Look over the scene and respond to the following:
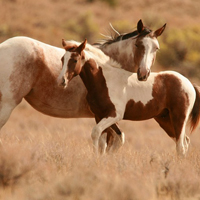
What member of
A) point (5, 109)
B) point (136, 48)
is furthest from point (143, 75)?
point (5, 109)

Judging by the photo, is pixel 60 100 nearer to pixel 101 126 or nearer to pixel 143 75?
pixel 101 126

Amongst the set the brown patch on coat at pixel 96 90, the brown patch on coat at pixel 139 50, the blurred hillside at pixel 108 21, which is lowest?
the blurred hillside at pixel 108 21

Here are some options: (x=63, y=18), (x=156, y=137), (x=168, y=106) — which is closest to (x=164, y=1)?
(x=63, y=18)

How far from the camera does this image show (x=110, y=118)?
5.78m

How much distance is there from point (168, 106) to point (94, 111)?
1.16 m

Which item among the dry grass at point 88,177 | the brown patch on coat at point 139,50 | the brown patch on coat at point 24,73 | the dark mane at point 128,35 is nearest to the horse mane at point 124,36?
the dark mane at point 128,35

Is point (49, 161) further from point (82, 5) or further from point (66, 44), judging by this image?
point (82, 5)

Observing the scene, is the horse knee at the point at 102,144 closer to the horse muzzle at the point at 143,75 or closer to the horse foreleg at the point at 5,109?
the horse muzzle at the point at 143,75

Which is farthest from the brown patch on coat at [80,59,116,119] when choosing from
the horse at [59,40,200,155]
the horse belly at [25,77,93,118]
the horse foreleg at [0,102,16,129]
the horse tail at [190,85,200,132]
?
the horse tail at [190,85,200,132]

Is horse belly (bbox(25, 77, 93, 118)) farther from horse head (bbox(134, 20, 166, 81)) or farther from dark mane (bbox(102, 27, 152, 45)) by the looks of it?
horse head (bbox(134, 20, 166, 81))

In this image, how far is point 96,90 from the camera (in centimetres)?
592

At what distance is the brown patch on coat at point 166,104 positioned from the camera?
243 inches

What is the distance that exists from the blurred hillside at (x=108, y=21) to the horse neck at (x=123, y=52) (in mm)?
15167

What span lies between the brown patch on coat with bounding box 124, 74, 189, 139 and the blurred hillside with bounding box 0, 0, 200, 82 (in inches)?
605
